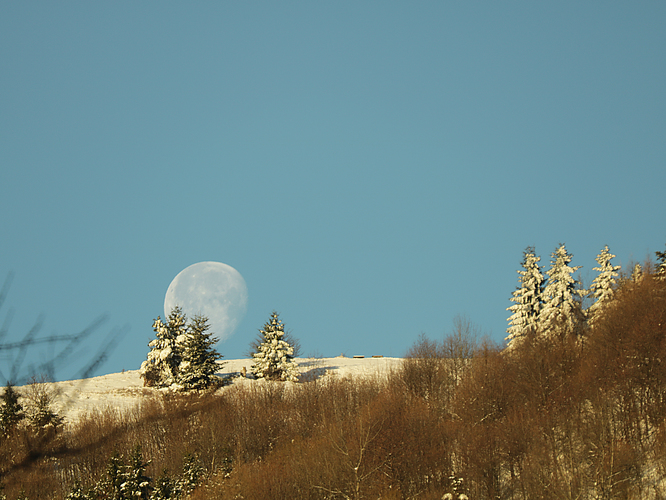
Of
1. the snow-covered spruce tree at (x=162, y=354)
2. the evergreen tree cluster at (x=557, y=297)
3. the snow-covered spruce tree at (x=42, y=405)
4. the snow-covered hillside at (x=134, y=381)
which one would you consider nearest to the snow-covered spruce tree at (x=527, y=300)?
the evergreen tree cluster at (x=557, y=297)

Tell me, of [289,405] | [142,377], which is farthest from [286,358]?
[142,377]

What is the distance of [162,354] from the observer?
57.2 metres

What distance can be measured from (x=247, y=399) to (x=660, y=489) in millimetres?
31427

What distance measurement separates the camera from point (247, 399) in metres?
50.4

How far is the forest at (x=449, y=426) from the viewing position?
34656 mm

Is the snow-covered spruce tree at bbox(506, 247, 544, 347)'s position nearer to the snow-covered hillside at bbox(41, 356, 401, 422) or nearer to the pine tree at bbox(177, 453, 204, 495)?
the snow-covered hillside at bbox(41, 356, 401, 422)

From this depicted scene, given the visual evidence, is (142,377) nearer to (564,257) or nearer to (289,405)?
(289,405)

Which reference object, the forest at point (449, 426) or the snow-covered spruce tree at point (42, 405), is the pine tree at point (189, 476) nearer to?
the forest at point (449, 426)

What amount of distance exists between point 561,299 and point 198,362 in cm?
3425

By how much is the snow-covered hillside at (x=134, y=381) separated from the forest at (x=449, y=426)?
2257 millimetres

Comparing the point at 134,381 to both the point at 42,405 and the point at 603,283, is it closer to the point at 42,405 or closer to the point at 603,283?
the point at 603,283

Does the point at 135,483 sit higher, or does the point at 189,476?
the point at 135,483

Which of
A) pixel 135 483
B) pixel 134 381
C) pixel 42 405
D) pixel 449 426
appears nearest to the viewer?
pixel 42 405

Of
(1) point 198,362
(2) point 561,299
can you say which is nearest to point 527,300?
(2) point 561,299
